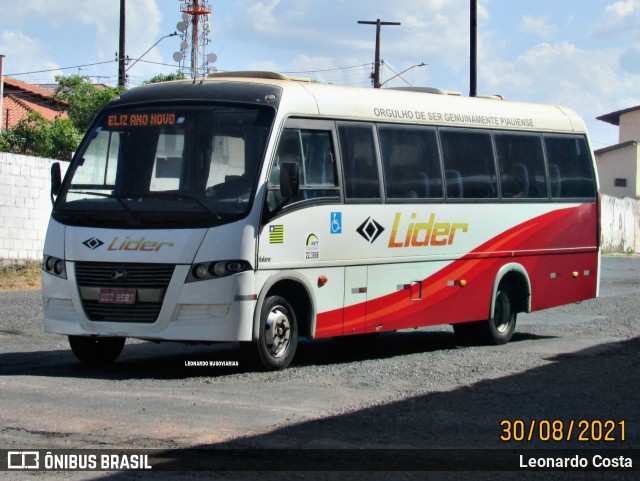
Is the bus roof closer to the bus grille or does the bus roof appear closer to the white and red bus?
the white and red bus

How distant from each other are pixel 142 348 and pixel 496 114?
18.0 ft

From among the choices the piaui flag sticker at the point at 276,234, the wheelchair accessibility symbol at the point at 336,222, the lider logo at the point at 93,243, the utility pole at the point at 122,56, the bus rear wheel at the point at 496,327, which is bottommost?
the bus rear wheel at the point at 496,327

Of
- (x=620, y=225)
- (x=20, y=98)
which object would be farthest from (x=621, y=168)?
(x=20, y=98)

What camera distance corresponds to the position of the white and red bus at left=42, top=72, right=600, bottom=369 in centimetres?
1212

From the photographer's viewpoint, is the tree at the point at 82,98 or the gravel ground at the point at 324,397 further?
the tree at the point at 82,98

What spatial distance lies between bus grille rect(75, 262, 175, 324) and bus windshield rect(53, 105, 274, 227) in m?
0.43

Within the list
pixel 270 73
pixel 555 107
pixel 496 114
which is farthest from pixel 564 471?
pixel 555 107

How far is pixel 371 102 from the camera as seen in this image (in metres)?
14.4

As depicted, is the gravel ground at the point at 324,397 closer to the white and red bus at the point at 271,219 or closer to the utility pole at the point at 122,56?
the white and red bus at the point at 271,219

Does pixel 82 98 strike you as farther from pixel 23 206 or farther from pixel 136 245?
pixel 136 245

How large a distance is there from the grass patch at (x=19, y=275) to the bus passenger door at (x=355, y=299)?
36.7ft

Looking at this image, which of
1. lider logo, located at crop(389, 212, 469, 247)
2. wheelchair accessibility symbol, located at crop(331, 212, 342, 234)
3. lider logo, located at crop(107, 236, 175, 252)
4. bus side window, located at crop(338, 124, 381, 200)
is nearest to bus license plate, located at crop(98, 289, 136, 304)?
lider logo, located at crop(107, 236, 175, 252)

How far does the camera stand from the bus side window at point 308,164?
493 inches

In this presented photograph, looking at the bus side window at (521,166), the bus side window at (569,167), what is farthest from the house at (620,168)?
the bus side window at (521,166)
